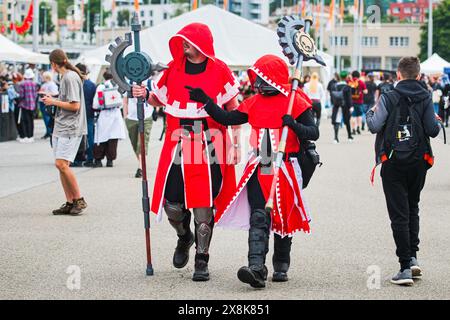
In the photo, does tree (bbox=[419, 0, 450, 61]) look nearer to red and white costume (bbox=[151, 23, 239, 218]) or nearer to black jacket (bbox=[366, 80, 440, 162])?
black jacket (bbox=[366, 80, 440, 162])

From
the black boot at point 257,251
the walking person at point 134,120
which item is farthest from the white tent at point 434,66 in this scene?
the black boot at point 257,251

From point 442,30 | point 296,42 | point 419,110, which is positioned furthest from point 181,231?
point 442,30

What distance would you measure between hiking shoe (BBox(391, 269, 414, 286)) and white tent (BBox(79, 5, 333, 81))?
2057cm

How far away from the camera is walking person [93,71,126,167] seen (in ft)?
57.6

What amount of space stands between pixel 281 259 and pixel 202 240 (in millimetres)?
587

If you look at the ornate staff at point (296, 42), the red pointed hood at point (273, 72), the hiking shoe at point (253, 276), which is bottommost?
the hiking shoe at point (253, 276)

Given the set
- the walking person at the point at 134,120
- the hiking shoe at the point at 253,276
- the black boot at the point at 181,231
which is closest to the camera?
the hiking shoe at the point at 253,276

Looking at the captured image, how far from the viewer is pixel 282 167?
288 inches

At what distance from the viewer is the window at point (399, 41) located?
147875 mm

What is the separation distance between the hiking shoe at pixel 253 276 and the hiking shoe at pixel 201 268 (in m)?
0.51

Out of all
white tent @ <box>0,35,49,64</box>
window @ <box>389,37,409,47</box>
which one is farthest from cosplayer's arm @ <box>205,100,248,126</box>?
window @ <box>389,37,409,47</box>

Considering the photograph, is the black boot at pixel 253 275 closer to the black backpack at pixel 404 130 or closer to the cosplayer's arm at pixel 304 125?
the cosplayer's arm at pixel 304 125

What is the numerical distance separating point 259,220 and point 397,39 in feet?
472
